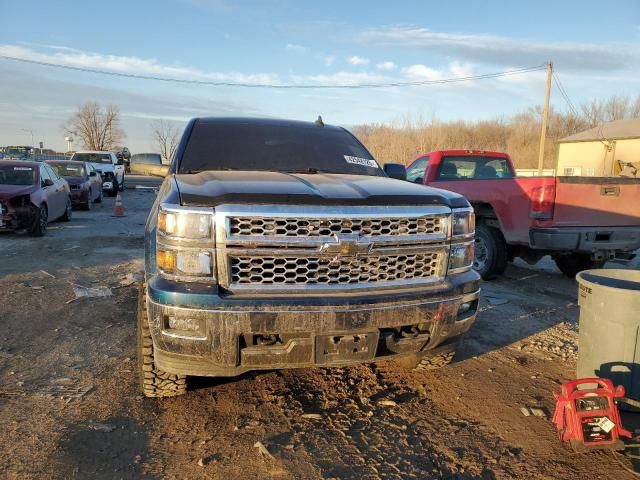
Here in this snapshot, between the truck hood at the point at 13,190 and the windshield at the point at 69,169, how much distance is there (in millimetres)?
5813

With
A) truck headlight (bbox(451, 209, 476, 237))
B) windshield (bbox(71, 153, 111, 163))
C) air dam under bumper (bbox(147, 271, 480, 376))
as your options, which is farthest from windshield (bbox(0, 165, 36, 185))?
windshield (bbox(71, 153, 111, 163))

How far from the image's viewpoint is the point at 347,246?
274 cm

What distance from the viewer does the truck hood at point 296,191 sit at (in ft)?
8.79

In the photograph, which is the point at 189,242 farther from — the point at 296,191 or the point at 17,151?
the point at 17,151

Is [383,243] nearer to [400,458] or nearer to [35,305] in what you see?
[400,458]

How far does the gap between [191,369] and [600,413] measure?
2.21 metres

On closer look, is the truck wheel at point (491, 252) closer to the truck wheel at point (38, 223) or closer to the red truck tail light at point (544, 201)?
the red truck tail light at point (544, 201)

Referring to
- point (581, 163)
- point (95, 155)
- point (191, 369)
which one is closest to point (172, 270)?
point (191, 369)

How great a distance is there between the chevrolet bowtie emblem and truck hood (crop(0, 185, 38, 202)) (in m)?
8.87

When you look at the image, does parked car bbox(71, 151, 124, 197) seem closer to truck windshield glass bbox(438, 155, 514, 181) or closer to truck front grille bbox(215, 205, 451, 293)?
truck windshield glass bbox(438, 155, 514, 181)

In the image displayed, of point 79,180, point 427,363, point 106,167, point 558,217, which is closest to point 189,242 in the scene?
point 427,363

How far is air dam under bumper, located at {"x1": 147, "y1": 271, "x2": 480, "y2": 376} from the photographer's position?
258 centimetres

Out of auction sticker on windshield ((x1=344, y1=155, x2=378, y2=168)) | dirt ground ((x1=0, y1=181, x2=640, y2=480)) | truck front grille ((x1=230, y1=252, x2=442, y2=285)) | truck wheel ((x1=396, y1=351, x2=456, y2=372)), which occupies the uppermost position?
auction sticker on windshield ((x1=344, y1=155, x2=378, y2=168))

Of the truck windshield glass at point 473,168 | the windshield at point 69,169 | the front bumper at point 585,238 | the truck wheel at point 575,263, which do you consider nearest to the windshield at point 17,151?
the windshield at point 69,169
